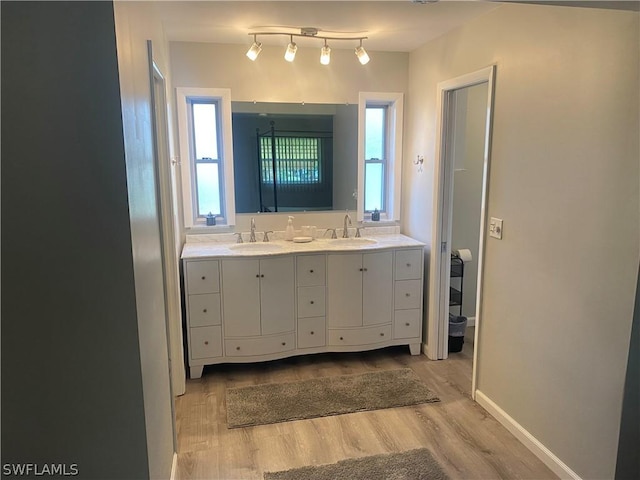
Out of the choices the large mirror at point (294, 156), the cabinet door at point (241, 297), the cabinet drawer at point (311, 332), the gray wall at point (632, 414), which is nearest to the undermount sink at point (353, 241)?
the large mirror at point (294, 156)

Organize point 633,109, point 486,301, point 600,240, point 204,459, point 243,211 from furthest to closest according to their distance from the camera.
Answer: point 243,211
point 486,301
point 204,459
point 600,240
point 633,109

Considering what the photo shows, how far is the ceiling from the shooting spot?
238 centimetres

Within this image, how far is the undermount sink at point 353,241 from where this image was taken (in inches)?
136

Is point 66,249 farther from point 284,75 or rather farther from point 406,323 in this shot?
point 406,323

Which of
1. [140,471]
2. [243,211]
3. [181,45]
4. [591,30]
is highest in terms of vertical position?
[181,45]

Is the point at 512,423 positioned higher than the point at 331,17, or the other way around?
the point at 331,17

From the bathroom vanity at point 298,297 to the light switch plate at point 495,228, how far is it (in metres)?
0.83

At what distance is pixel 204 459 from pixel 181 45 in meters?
2.74

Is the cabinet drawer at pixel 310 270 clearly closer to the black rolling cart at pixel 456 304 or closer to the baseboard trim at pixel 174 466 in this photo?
the black rolling cart at pixel 456 304

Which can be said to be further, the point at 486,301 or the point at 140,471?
the point at 486,301

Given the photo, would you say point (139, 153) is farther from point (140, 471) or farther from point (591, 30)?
point (591, 30)

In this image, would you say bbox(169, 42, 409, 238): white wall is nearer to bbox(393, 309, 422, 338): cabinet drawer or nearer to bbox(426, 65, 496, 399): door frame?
bbox(426, 65, 496, 399): door frame

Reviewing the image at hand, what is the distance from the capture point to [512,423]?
2.46m

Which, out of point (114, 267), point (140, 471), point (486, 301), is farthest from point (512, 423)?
point (114, 267)
